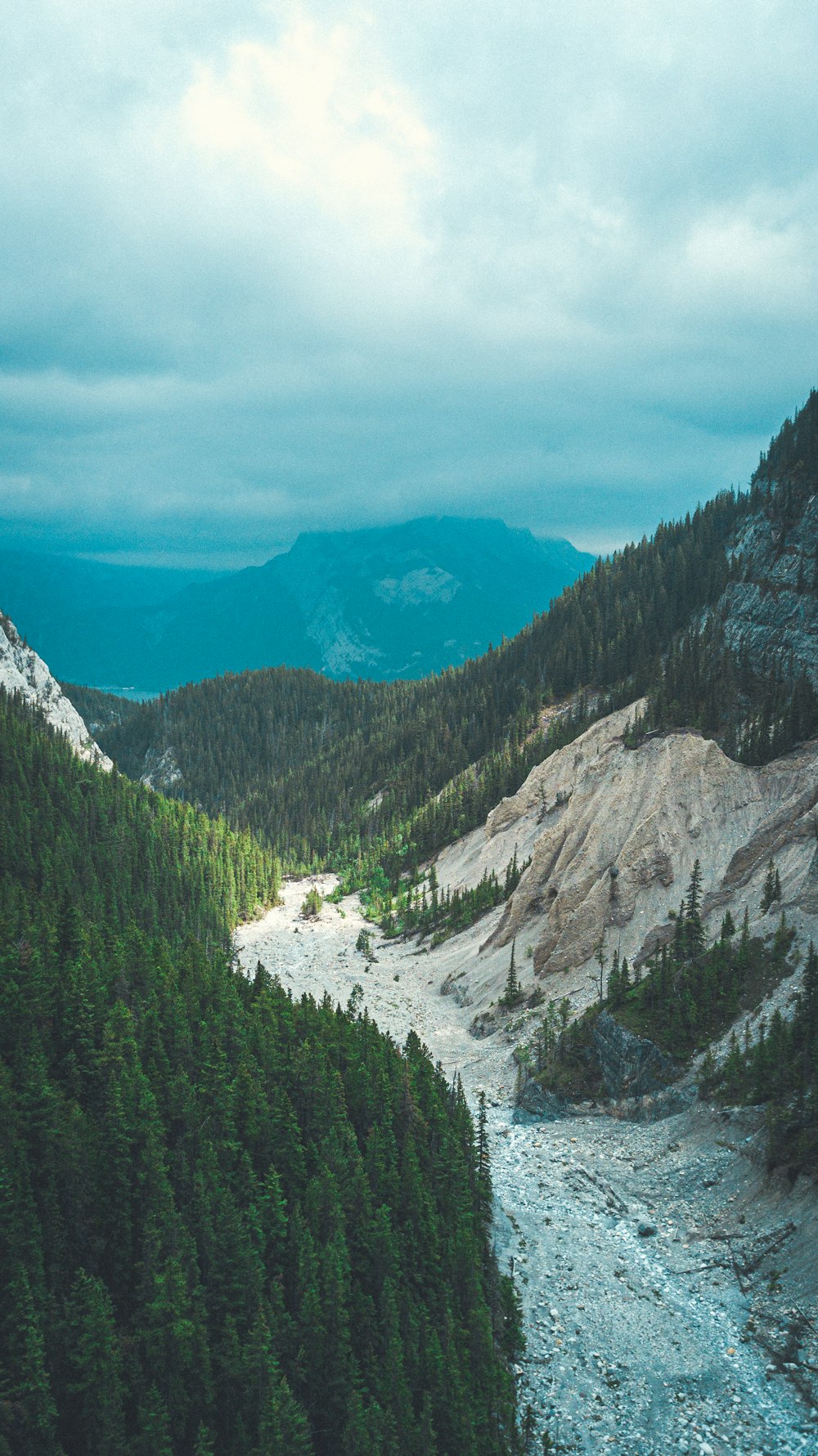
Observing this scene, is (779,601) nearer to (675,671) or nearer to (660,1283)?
(675,671)

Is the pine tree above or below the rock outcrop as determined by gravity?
below

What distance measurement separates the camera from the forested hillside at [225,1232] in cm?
2566

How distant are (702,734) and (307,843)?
399 ft

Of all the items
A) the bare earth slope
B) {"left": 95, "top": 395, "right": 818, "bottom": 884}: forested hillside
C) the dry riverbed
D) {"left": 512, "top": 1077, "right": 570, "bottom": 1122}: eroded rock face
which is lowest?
the dry riverbed

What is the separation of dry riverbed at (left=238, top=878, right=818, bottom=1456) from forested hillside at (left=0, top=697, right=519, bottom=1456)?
2432 millimetres

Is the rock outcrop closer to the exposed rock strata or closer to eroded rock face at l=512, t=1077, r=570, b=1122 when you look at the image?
the exposed rock strata

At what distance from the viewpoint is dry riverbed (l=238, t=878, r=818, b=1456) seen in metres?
27.6

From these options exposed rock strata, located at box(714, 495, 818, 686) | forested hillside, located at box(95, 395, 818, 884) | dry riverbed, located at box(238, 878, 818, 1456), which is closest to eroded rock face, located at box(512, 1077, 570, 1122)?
dry riverbed, located at box(238, 878, 818, 1456)

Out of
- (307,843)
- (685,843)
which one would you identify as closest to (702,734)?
(685,843)

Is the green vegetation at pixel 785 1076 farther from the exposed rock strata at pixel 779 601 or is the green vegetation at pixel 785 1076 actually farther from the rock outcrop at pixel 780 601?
the exposed rock strata at pixel 779 601

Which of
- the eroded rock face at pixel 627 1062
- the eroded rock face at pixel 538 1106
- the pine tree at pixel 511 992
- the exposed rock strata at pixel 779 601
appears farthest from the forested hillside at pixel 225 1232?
the exposed rock strata at pixel 779 601

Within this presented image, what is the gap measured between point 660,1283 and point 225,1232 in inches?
761

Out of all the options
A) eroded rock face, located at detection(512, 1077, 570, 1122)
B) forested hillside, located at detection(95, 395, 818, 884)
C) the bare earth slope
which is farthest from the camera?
forested hillside, located at detection(95, 395, 818, 884)

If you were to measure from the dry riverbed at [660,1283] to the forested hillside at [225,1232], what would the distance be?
7.98ft
